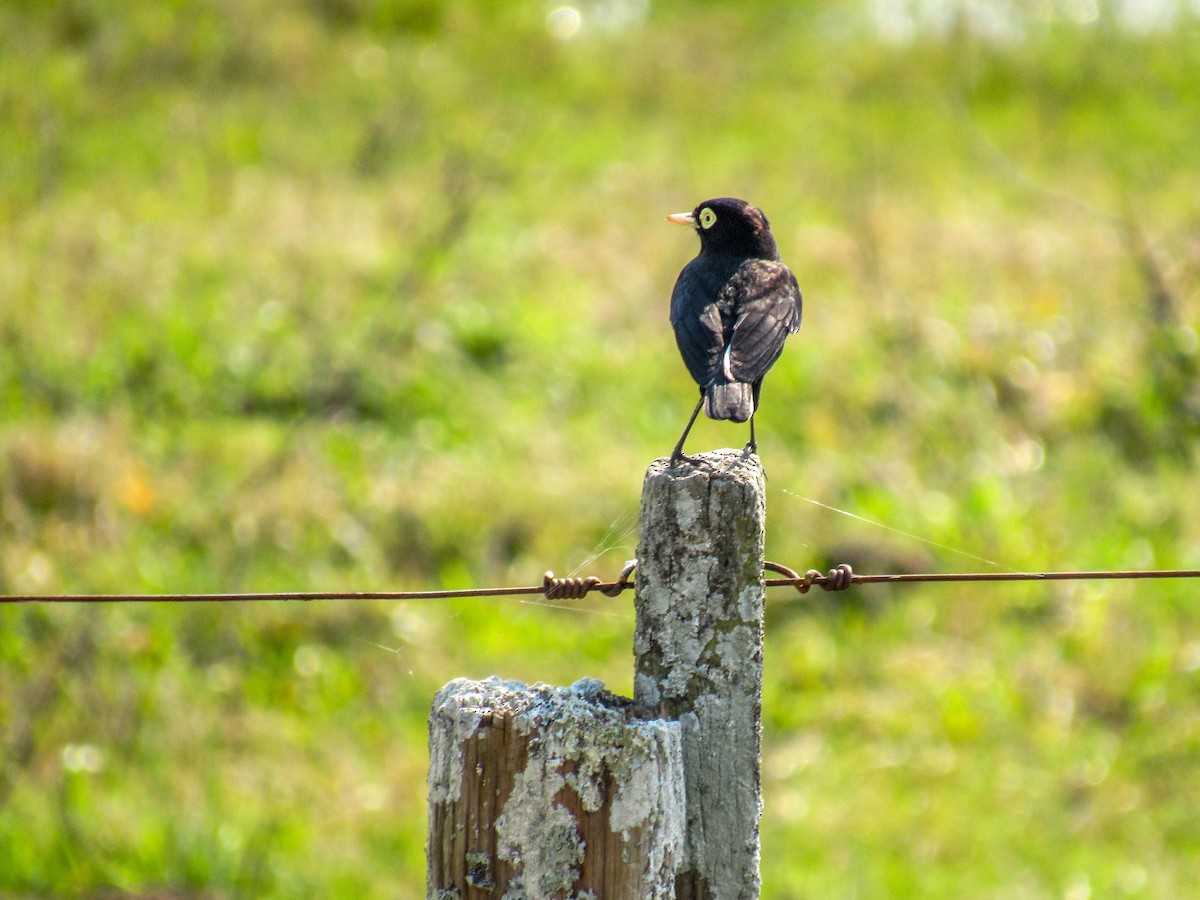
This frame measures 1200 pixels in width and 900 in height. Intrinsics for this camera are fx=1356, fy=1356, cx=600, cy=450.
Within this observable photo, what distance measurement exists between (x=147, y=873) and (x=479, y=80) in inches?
378

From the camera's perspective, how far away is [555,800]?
153 cm

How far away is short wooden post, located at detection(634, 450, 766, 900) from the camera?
1586mm

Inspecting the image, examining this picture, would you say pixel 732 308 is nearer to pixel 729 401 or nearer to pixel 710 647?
pixel 729 401

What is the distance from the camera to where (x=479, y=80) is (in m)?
12.7

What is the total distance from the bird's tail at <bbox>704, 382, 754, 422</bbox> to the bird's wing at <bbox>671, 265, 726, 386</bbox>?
0.06 meters

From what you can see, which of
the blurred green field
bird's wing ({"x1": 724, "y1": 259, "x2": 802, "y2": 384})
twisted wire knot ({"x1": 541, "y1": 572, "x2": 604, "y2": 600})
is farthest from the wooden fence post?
bird's wing ({"x1": 724, "y1": 259, "x2": 802, "y2": 384})

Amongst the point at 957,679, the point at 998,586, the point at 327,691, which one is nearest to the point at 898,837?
the point at 957,679

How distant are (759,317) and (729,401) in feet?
1.28

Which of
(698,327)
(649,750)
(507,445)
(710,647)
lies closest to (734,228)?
(698,327)

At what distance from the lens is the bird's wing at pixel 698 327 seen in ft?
8.40

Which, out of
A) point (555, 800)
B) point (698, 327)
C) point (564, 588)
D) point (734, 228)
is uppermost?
point (734, 228)

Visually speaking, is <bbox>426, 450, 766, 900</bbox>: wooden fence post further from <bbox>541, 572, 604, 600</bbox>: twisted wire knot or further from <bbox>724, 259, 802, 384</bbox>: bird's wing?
<bbox>724, 259, 802, 384</bbox>: bird's wing

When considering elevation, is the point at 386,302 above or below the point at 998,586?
above

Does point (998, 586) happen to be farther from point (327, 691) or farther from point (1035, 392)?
point (327, 691)
